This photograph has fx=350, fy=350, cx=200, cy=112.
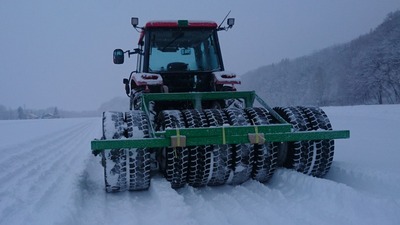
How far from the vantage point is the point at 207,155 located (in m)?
3.72

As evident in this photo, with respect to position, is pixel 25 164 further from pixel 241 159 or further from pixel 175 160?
pixel 241 159

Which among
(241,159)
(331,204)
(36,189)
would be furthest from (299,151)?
(36,189)

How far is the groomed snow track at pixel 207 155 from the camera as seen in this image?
3617 mm

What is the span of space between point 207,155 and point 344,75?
216ft

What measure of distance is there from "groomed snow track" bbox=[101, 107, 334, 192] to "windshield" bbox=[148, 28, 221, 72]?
1761 millimetres

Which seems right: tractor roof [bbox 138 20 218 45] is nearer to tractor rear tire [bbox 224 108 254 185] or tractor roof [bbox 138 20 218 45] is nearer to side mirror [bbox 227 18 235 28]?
side mirror [bbox 227 18 235 28]

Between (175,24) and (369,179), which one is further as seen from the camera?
(175,24)

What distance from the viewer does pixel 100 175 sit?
16.1 ft

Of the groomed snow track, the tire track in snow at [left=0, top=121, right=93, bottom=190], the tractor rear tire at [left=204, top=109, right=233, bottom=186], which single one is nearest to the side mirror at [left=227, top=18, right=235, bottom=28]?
the groomed snow track

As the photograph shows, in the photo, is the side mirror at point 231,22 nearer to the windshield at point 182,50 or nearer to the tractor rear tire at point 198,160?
the windshield at point 182,50

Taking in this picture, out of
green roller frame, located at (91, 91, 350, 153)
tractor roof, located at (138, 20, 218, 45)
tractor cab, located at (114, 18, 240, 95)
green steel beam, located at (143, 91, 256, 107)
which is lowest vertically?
green roller frame, located at (91, 91, 350, 153)

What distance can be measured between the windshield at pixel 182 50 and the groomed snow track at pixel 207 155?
1761 millimetres

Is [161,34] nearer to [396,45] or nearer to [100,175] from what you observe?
[100,175]

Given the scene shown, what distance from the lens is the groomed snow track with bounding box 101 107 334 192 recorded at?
11.9 feet
